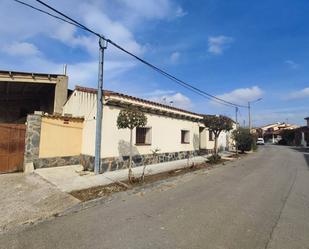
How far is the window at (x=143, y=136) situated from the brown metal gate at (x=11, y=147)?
545 cm

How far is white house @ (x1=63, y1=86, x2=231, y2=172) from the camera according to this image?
11.9 m

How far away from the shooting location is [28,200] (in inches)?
295

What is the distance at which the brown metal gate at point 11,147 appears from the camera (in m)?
11.0

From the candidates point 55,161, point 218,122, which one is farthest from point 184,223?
point 218,122

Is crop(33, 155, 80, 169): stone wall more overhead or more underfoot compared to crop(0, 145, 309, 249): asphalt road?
more overhead

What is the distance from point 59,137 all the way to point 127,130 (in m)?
3.16

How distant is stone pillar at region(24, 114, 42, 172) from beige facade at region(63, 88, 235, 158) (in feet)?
7.02

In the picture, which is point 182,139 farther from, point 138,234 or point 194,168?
point 138,234

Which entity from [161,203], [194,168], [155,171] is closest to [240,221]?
[161,203]

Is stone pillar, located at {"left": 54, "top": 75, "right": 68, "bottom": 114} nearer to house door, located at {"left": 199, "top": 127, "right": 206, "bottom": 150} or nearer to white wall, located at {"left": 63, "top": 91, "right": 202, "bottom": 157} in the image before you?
white wall, located at {"left": 63, "top": 91, "right": 202, "bottom": 157}

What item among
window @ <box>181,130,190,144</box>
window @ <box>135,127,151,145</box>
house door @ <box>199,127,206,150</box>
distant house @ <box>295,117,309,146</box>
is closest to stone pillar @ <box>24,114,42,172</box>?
window @ <box>135,127,151,145</box>

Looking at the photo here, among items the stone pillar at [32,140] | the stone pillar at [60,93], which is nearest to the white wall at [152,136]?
the stone pillar at [32,140]

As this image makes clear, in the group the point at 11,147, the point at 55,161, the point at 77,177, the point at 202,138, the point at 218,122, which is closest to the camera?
the point at 77,177

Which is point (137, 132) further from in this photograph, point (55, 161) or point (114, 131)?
point (55, 161)
